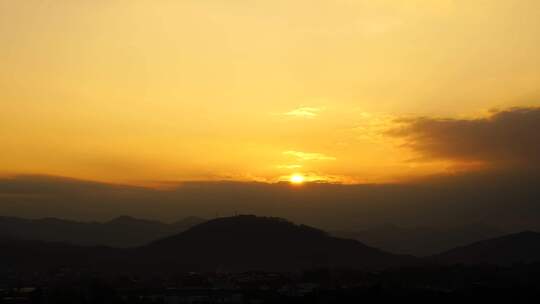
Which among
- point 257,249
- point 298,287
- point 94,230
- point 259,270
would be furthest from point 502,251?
point 94,230

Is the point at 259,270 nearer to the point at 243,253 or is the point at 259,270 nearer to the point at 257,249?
the point at 243,253

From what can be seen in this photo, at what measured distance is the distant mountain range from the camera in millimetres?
99250

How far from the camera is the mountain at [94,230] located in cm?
16412

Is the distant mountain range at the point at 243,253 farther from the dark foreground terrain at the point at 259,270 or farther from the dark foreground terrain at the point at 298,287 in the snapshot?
the dark foreground terrain at the point at 298,287

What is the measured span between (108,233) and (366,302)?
136m

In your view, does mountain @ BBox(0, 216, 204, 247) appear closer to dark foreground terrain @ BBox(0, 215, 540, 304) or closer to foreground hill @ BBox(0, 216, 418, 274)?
foreground hill @ BBox(0, 216, 418, 274)

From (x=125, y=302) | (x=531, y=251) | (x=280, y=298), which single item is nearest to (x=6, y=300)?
(x=125, y=302)

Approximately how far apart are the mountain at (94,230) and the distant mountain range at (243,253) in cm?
4944

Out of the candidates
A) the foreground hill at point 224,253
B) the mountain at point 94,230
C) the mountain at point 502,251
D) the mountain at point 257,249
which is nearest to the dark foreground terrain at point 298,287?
the foreground hill at point 224,253

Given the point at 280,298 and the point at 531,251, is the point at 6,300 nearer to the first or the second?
the point at 280,298

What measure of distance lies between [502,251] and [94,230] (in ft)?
356

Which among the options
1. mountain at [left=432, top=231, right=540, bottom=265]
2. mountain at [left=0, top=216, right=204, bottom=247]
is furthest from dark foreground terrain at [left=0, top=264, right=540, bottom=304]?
mountain at [left=0, top=216, right=204, bottom=247]

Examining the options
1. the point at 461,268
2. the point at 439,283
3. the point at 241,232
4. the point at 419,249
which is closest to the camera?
the point at 439,283

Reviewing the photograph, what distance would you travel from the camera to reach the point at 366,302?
48875mm
